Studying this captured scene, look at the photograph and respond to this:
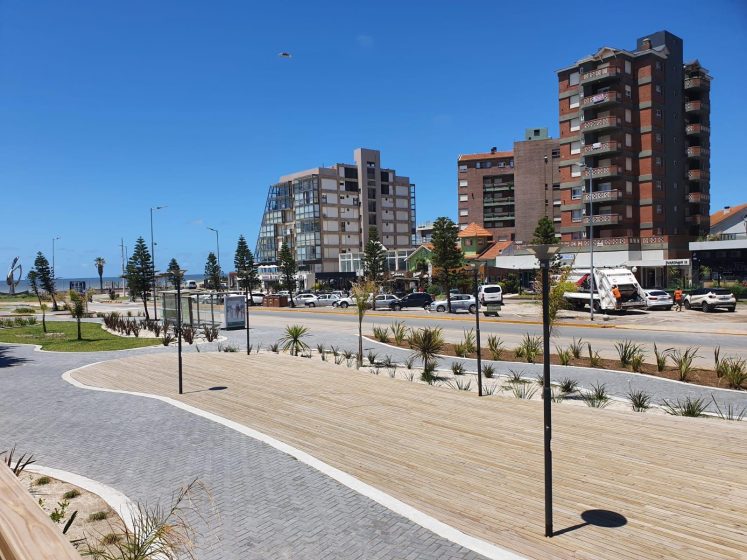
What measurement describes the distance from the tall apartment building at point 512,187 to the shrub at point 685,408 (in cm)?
6397

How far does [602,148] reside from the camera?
54.4 metres

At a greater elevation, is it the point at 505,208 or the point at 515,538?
the point at 505,208

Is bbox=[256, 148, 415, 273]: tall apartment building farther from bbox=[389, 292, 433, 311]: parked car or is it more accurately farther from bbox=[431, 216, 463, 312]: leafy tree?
bbox=[431, 216, 463, 312]: leafy tree

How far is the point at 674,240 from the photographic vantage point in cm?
5016

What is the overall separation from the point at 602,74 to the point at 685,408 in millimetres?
→ 53894

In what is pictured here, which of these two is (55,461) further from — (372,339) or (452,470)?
(372,339)

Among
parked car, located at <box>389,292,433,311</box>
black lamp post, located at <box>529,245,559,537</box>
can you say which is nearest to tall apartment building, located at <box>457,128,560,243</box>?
parked car, located at <box>389,292,433,311</box>

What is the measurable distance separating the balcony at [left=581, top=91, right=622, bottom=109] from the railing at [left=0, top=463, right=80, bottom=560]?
61542mm

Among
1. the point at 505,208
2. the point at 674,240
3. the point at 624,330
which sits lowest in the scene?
the point at 624,330

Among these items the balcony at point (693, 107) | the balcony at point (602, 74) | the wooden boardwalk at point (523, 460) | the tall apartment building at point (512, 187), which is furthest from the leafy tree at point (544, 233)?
the wooden boardwalk at point (523, 460)

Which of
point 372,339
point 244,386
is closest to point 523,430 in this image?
point 244,386

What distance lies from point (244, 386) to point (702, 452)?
1054cm

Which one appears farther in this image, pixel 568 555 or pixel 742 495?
pixel 742 495

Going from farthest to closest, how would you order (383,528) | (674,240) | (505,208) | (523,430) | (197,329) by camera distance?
(505,208), (674,240), (197,329), (523,430), (383,528)
